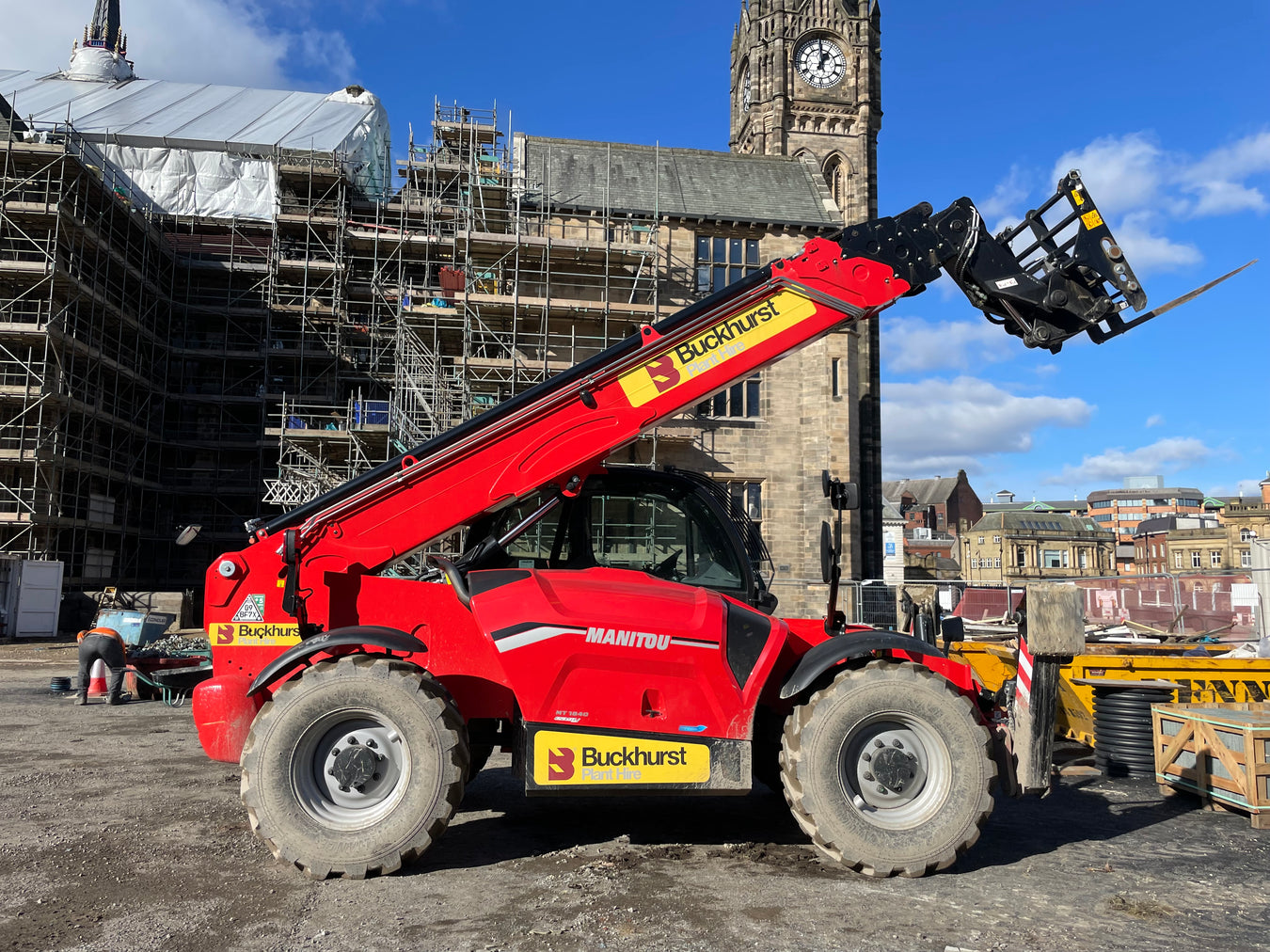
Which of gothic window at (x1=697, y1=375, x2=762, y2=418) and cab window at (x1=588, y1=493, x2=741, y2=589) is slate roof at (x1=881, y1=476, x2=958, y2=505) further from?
cab window at (x1=588, y1=493, x2=741, y2=589)

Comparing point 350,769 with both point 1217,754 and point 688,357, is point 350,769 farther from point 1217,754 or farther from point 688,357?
point 1217,754

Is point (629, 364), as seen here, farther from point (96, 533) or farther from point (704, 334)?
point (96, 533)

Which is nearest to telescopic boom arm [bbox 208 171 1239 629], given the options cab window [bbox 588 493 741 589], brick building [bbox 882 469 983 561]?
cab window [bbox 588 493 741 589]

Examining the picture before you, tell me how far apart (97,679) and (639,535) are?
33.8 ft

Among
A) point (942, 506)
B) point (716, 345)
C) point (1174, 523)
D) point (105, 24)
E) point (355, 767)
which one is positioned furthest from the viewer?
point (1174, 523)

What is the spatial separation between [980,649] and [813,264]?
7054 millimetres

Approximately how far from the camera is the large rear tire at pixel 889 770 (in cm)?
522

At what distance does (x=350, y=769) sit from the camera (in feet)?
16.9

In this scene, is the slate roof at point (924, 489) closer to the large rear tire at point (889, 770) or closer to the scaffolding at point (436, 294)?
the scaffolding at point (436, 294)

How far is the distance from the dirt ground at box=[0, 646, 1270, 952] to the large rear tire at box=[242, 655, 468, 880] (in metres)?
0.20

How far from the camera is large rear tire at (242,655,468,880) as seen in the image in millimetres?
5027

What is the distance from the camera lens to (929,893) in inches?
194

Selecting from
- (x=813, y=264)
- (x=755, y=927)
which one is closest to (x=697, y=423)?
(x=813, y=264)

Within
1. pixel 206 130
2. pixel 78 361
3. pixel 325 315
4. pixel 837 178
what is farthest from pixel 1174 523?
pixel 78 361
